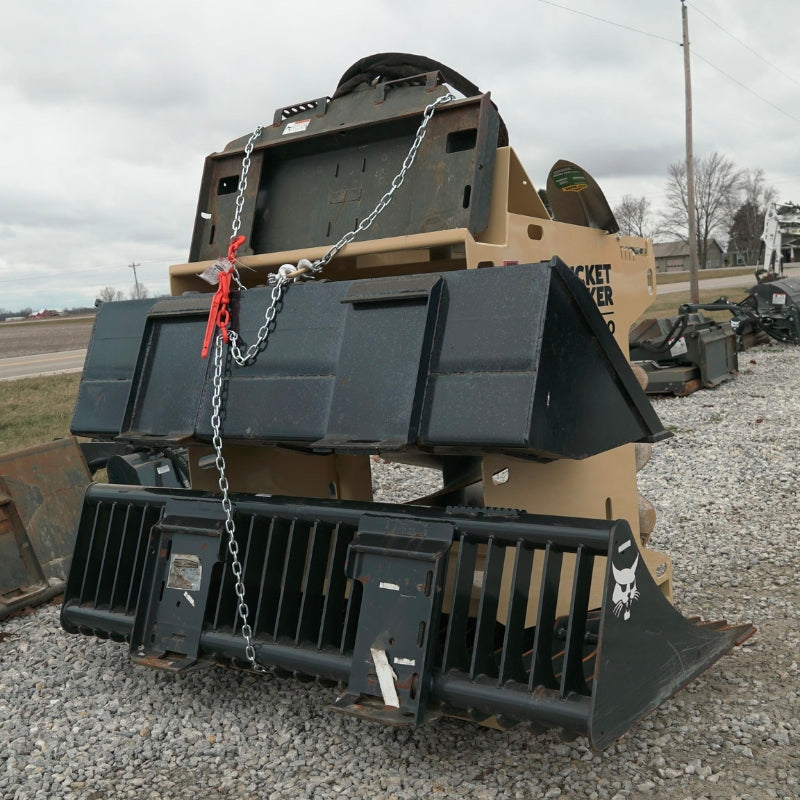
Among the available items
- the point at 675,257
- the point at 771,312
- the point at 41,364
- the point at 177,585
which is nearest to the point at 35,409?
the point at 41,364

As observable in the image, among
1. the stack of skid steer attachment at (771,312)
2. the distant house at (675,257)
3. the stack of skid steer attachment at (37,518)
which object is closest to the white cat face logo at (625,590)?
the stack of skid steer attachment at (37,518)

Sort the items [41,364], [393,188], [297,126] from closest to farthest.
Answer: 1. [393,188]
2. [297,126]
3. [41,364]

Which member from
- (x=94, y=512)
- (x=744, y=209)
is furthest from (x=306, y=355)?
(x=744, y=209)

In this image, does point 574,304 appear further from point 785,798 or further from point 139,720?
point 139,720

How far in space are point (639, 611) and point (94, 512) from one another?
2215 millimetres

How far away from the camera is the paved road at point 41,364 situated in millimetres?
18141

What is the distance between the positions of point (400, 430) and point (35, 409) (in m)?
10.4

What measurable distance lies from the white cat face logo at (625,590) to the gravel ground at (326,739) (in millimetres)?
592

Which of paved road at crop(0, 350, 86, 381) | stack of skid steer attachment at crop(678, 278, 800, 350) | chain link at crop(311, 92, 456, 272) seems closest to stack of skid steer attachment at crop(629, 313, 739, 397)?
stack of skid steer attachment at crop(678, 278, 800, 350)

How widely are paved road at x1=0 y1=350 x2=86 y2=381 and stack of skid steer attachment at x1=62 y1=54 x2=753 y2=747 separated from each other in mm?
14697

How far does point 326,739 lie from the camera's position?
3.17 metres

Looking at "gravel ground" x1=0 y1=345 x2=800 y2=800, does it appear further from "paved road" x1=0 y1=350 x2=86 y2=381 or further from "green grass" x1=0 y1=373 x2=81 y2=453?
"paved road" x1=0 y1=350 x2=86 y2=381

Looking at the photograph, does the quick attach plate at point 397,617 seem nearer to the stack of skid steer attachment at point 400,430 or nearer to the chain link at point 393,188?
the stack of skid steer attachment at point 400,430

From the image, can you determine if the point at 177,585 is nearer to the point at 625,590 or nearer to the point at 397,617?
the point at 397,617
